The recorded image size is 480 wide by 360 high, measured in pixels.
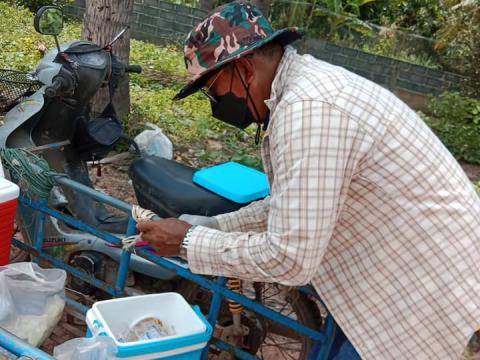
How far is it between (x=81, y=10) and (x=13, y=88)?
884cm

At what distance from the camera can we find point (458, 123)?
9.04 meters

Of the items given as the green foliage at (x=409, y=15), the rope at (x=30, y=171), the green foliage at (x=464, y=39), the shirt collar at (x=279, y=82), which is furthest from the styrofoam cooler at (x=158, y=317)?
the green foliage at (x=409, y=15)

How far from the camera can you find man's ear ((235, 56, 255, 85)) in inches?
73.7

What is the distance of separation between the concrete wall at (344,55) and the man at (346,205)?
364 inches

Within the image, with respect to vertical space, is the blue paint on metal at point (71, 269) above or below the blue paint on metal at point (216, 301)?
below

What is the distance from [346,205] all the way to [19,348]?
989mm

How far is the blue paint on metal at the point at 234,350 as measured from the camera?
246 centimetres

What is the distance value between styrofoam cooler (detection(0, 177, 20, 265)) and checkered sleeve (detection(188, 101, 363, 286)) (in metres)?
1.07

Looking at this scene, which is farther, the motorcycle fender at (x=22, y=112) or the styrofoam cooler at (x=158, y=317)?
the motorcycle fender at (x=22, y=112)

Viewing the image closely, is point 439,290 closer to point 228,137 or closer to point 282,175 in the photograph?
point 282,175

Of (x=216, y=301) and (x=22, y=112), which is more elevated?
(x=22, y=112)

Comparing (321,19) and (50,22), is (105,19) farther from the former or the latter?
(321,19)

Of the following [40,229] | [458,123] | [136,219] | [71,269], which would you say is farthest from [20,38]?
[136,219]

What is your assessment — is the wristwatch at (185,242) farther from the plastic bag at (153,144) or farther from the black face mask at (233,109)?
the plastic bag at (153,144)
